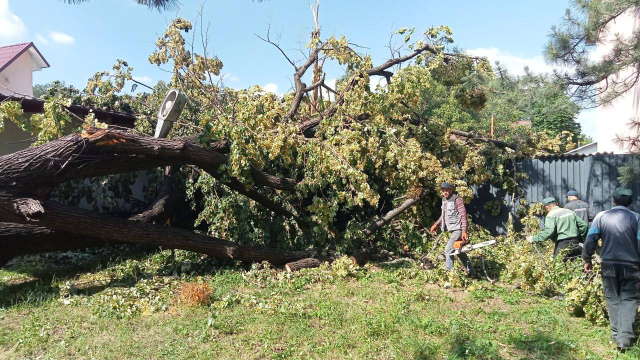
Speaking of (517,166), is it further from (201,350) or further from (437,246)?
(201,350)

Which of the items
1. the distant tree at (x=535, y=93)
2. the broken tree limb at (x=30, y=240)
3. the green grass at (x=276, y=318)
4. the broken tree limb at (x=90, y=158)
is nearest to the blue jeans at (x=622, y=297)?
the green grass at (x=276, y=318)

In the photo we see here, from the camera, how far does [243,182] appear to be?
7426mm

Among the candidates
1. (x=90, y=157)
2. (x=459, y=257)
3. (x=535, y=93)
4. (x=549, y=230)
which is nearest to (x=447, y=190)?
(x=459, y=257)

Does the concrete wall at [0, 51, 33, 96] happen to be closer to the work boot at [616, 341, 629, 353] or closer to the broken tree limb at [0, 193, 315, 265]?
the broken tree limb at [0, 193, 315, 265]

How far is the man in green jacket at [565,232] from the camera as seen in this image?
21.0 ft

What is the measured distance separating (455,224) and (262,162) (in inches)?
124

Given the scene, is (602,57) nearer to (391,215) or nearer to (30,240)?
(391,215)

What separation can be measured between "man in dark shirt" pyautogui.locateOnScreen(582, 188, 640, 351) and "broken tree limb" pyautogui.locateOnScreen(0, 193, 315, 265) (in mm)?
4470

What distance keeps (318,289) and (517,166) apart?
544 centimetres

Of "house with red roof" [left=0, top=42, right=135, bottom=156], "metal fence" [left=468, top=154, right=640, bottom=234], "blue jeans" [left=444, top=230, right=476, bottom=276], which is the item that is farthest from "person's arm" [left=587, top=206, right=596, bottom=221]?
"house with red roof" [left=0, top=42, right=135, bottom=156]

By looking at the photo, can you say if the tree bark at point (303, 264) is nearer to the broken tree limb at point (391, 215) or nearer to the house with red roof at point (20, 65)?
the broken tree limb at point (391, 215)

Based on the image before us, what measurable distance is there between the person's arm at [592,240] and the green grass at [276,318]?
30.6 inches

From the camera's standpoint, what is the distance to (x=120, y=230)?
654 cm

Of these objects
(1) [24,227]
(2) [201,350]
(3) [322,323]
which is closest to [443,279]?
(3) [322,323]
